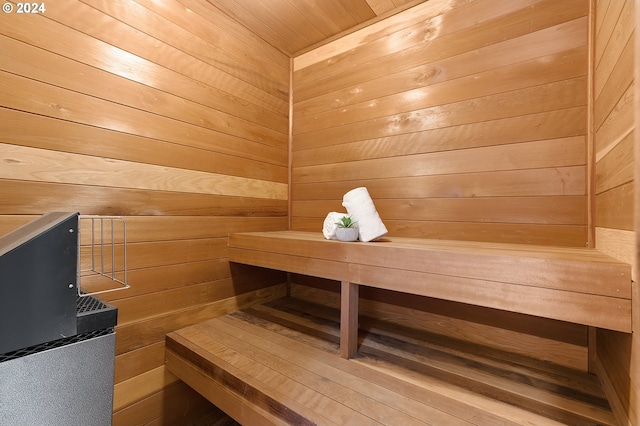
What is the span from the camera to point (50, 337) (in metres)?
0.74

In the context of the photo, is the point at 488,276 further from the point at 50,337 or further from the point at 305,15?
the point at 305,15

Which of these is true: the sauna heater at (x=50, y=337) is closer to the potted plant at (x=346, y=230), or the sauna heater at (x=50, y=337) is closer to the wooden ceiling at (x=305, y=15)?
the potted plant at (x=346, y=230)

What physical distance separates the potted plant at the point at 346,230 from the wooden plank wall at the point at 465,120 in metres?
0.44

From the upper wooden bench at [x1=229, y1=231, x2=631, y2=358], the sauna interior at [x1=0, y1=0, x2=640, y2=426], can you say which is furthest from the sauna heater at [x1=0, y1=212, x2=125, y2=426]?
the upper wooden bench at [x1=229, y1=231, x2=631, y2=358]

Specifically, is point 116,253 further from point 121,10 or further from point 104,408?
point 121,10

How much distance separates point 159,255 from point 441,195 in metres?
1.59

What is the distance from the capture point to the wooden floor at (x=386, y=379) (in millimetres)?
959

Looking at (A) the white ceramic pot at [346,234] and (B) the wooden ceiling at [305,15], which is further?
(B) the wooden ceiling at [305,15]

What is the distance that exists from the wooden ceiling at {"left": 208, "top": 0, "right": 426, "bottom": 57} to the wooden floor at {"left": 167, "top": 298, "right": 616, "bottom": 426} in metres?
1.98

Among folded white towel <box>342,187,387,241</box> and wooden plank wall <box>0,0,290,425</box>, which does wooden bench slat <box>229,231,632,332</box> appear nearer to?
folded white towel <box>342,187,387,241</box>

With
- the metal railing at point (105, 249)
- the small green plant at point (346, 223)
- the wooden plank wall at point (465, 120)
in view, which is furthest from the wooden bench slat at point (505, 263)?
the metal railing at point (105, 249)

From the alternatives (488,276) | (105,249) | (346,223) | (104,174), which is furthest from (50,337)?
(488,276)

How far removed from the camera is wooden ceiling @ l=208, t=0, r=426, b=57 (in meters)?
1.76

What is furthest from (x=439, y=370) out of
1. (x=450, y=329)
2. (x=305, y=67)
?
(x=305, y=67)
